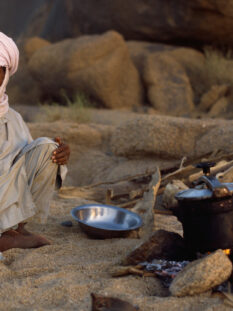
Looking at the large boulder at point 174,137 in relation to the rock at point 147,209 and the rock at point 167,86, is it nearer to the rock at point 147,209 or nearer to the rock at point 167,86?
the rock at point 147,209

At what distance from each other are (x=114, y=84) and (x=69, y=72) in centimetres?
85

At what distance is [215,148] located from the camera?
502 centimetres

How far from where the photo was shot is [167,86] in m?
8.71

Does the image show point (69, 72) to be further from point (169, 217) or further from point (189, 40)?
point (169, 217)

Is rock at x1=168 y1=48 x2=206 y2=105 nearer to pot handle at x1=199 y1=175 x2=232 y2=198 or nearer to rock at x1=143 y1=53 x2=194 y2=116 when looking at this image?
rock at x1=143 y1=53 x2=194 y2=116

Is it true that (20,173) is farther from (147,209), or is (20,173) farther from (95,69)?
(95,69)

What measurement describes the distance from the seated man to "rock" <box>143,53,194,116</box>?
17.7 feet

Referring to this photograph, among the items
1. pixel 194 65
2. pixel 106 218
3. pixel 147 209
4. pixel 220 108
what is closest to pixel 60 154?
pixel 106 218

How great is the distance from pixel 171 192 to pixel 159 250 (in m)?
1.56

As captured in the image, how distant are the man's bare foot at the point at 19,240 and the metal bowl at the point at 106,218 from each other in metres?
0.39

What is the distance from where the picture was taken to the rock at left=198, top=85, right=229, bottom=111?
327 inches

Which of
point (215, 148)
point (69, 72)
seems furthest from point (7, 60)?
point (69, 72)

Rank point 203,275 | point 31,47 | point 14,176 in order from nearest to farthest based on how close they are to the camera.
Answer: point 203,275 < point 14,176 < point 31,47

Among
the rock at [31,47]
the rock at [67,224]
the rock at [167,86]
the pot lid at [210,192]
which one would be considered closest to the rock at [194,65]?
the rock at [167,86]
